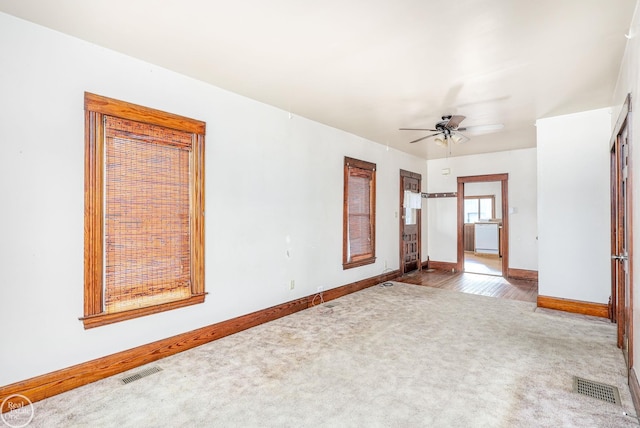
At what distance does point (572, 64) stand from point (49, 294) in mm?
4792

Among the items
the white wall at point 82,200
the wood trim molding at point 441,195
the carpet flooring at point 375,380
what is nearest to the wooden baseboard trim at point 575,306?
the carpet flooring at point 375,380

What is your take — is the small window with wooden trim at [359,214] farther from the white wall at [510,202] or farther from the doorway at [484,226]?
the doorway at [484,226]

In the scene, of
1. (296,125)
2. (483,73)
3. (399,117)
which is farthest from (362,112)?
(483,73)

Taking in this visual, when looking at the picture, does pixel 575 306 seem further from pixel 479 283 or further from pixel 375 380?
pixel 375 380

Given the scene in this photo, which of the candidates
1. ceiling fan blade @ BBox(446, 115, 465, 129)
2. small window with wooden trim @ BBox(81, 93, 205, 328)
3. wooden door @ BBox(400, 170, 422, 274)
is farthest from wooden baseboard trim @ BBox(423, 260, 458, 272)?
small window with wooden trim @ BBox(81, 93, 205, 328)

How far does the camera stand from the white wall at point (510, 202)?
674 centimetres

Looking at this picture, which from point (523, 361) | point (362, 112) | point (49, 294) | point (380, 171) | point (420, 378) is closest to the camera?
point (49, 294)

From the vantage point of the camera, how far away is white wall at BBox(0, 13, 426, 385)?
2.32 meters

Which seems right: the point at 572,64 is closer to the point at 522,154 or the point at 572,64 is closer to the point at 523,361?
the point at 523,361

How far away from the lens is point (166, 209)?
3121 millimetres

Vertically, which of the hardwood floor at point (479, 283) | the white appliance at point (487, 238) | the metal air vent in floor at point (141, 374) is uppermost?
the white appliance at point (487, 238)

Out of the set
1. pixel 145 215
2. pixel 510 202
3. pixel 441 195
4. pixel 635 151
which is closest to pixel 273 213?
pixel 145 215

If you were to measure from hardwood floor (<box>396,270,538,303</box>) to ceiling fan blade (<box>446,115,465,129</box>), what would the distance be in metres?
2.93

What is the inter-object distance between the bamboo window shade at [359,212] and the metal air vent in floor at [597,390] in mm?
3357
